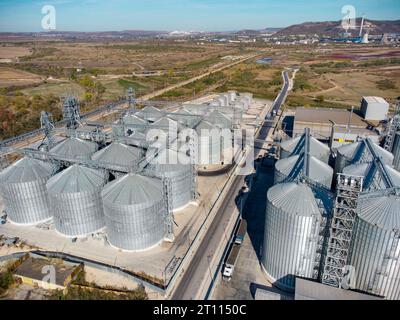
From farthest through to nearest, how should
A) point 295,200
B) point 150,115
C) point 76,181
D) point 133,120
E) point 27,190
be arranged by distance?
1. point 150,115
2. point 133,120
3. point 27,190
4. point 76,181
5. point 295,200

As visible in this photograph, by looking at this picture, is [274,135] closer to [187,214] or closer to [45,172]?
[187,214]

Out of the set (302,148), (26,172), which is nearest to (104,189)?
(26,172)

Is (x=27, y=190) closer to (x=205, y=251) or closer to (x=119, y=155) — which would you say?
(x=119, y=155)

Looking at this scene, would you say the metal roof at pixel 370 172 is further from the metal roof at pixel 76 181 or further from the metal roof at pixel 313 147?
the metal roof at pixel 76 181

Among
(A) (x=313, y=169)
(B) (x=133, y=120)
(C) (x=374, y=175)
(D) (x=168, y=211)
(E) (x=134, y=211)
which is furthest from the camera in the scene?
(B) (x=133, y=120)

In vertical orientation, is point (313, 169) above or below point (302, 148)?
below

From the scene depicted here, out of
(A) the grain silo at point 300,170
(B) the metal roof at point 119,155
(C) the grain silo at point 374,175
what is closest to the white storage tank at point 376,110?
(C) the grain silo at point 374,175

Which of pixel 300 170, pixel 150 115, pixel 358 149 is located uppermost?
pixel 150 115
